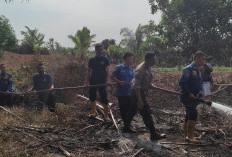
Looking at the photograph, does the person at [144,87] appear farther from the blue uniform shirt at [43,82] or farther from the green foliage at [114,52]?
the green foliage at [114,52]

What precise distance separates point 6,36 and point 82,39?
6.31 m

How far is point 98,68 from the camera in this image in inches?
283

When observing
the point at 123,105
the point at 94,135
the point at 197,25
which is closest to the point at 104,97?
the point at 123,105

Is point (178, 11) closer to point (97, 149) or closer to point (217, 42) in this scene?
point (217, 42)

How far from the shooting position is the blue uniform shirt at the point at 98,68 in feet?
23.6

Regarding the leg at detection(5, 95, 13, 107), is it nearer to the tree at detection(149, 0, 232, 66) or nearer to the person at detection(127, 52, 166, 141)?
the person at detection(127, 52, 166, 141)

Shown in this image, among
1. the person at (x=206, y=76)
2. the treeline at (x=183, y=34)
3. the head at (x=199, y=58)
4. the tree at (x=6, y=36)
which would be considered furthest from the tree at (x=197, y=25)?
the head at (x=199, y=58)

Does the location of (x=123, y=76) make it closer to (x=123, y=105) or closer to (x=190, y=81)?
(x=123, y=105)

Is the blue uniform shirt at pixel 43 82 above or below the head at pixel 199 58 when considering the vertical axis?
below

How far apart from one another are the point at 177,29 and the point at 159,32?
67.5 inches

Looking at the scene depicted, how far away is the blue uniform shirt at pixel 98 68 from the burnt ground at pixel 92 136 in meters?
0.92

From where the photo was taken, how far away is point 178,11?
26469 millimetres

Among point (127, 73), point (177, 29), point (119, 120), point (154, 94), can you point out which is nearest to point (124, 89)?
point (127, 73)

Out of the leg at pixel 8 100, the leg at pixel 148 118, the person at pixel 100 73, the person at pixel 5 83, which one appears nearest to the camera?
the leg at pixel 148 118
